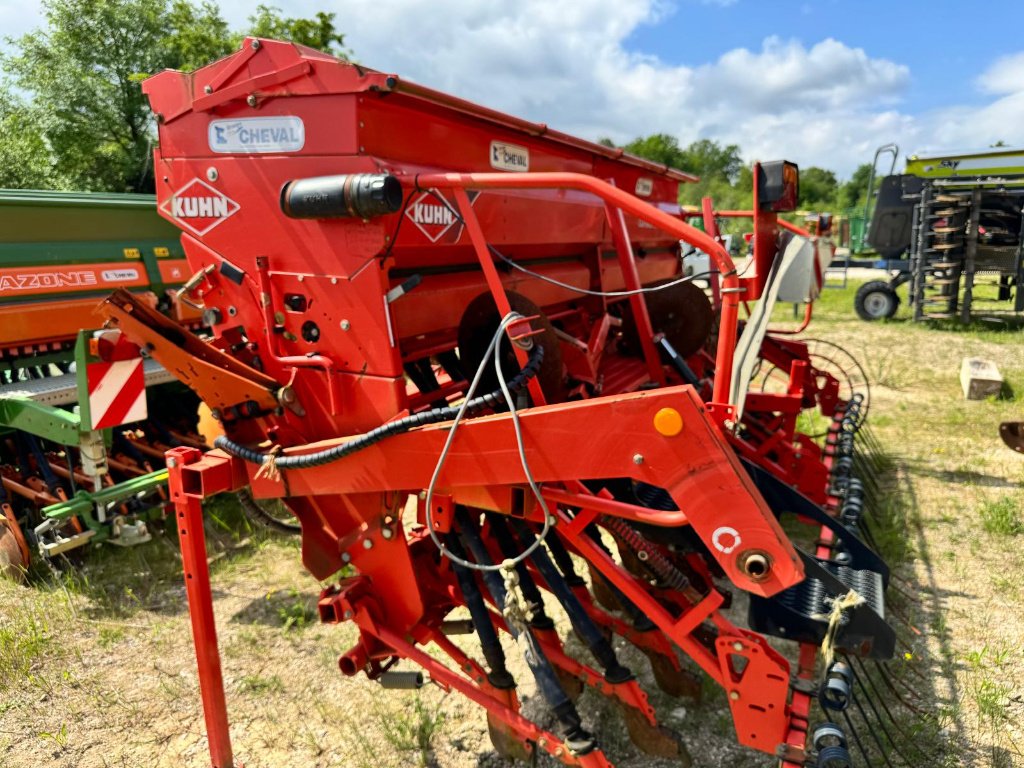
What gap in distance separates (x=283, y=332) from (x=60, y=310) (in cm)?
335

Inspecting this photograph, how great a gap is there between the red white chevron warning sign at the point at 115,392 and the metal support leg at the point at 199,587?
123 centimetres

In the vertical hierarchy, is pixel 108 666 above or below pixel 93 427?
below

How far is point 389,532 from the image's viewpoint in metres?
2.55

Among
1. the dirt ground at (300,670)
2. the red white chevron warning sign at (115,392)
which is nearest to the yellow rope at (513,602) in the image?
the dirt ground at (300,670)

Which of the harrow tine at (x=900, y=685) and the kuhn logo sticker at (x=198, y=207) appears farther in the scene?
the harrow tine at (x=900, y=685)

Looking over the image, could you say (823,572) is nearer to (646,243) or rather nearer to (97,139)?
(646,243)

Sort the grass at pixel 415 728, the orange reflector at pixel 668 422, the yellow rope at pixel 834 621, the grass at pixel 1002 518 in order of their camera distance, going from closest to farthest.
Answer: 1. the orange reflector at pixel 668 422
2. the yellow rope at pixel 834 621
3. the grass at pixel 415 728
4. the grass at pixel 1002 518

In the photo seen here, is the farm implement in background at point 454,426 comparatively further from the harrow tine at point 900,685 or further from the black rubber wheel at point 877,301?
the black rubber wheel at point 877,301

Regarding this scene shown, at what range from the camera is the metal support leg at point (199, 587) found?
2.49 m

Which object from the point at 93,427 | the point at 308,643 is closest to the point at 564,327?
the point at 308,643

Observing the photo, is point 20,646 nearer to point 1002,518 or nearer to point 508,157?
point 508,157

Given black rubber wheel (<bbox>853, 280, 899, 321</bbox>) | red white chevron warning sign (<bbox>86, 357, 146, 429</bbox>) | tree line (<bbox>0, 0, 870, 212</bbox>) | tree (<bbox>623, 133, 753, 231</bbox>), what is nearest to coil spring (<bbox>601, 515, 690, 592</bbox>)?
red white chevron warning sign (<bbox>86, 357, 146, 429</bbox>)

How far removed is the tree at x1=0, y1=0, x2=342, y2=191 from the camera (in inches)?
604

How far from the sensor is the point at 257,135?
2.40 metres
